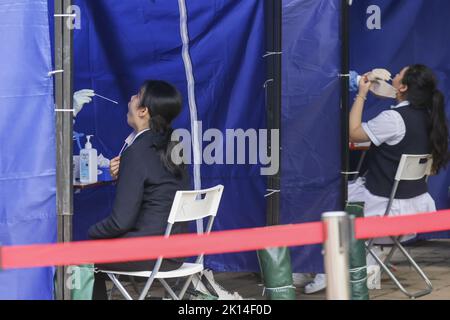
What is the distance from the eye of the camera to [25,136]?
4.16m

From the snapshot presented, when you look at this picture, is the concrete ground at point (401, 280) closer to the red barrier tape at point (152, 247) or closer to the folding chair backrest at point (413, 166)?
the folding chair backrest at point (413, 166)

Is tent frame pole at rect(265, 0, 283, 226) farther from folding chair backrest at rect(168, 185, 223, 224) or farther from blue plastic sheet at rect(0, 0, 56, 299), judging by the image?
blue plastic sheet at rect(0, 0, 56, 299)

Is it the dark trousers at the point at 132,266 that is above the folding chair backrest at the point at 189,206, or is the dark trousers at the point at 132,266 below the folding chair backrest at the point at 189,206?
below

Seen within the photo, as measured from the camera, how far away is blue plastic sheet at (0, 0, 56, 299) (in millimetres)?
4121

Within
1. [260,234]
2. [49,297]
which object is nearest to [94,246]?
[260,234]

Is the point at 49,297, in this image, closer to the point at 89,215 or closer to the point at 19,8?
the point at 19,8

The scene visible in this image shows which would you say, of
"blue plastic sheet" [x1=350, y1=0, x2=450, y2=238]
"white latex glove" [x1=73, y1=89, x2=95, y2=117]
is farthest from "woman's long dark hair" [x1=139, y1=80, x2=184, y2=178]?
"blue plastic sheet" [x1=350, y1=0, x2=450, y2=238]

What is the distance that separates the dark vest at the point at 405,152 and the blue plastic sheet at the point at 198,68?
79 cm

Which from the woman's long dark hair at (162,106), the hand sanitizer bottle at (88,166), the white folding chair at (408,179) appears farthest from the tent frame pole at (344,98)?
the hand sanitizer bottle at (88,166)

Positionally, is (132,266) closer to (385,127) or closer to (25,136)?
(25,136)

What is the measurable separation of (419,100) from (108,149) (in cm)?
193

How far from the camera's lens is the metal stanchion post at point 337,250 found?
330cm

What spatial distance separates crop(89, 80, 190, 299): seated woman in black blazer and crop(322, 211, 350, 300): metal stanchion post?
4.52 feet

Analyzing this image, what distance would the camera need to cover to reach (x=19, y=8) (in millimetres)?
4125
